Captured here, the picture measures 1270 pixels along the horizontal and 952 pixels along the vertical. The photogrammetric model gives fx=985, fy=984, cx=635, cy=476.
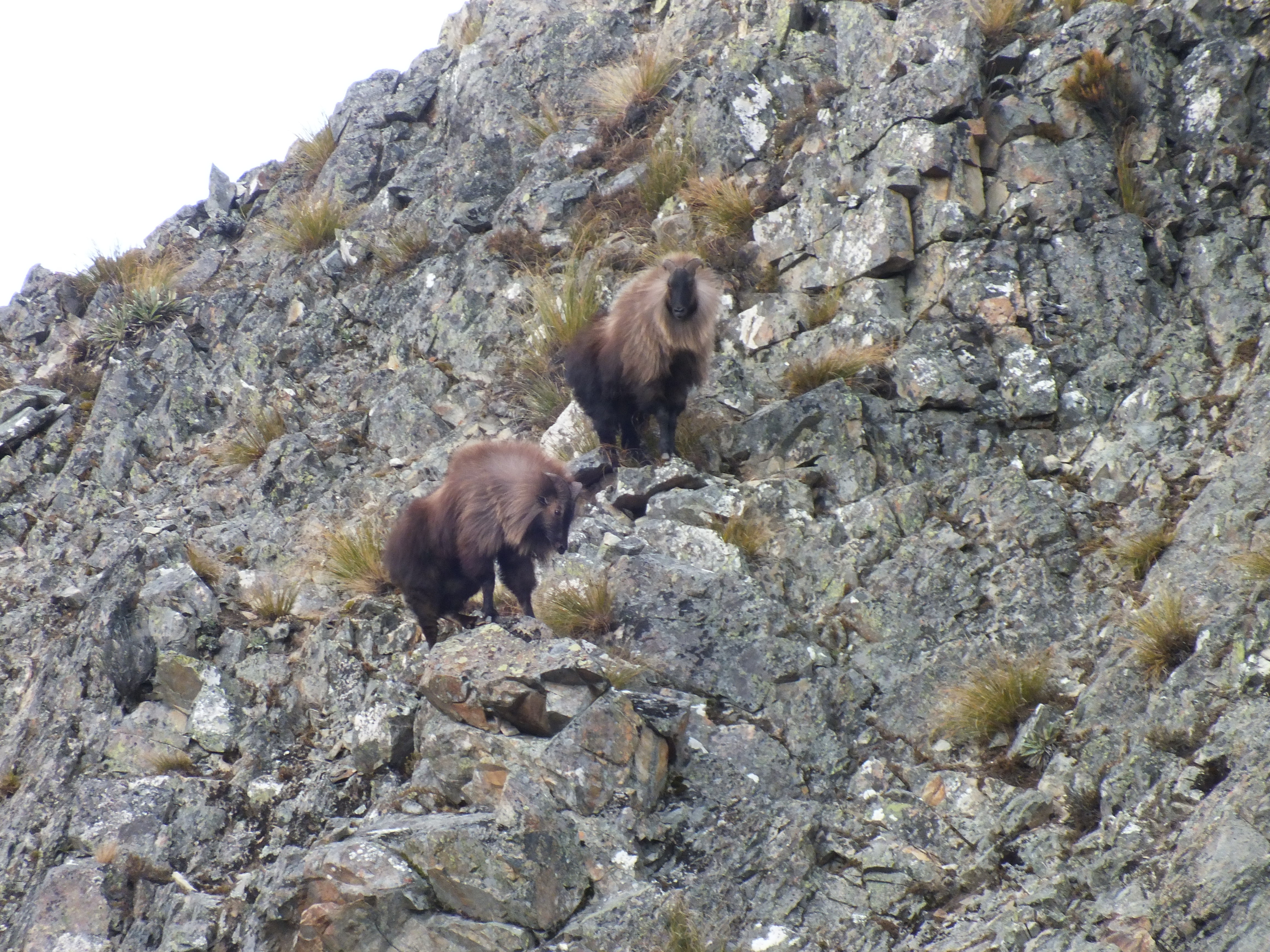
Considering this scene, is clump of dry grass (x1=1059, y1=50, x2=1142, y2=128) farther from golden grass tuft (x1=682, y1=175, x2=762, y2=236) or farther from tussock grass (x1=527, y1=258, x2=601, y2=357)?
tussock grass (x1=527, y1=258, x2=601, y2=357)

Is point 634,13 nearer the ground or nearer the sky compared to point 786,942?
nearer the sky

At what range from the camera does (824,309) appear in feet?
28.9

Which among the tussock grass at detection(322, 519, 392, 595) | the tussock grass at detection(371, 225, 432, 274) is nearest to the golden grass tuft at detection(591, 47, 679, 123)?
the tussock grass at detection(371, 225, 432, 274)

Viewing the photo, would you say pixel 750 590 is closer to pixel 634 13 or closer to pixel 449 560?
pixel 449 560

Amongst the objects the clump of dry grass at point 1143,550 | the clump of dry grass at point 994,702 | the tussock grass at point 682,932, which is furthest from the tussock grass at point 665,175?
the tussock grass at point 682,932

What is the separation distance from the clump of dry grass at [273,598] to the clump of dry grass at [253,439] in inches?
92.1

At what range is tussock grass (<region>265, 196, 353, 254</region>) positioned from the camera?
12539 millimetres

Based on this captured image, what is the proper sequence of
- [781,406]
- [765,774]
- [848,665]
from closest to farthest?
1. [765,774]
2. [848,665]
3. [781,406]

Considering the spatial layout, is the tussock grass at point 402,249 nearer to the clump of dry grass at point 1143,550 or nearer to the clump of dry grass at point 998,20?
the clump of dry grass at point 998,20

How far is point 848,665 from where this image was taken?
6.50 metres

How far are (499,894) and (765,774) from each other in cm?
168

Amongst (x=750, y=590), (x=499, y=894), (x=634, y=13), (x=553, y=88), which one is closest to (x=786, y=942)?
(x=499, y=894)

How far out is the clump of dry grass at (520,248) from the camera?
10.9 metres

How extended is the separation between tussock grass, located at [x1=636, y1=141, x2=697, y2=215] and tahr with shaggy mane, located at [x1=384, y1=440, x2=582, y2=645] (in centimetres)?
442
